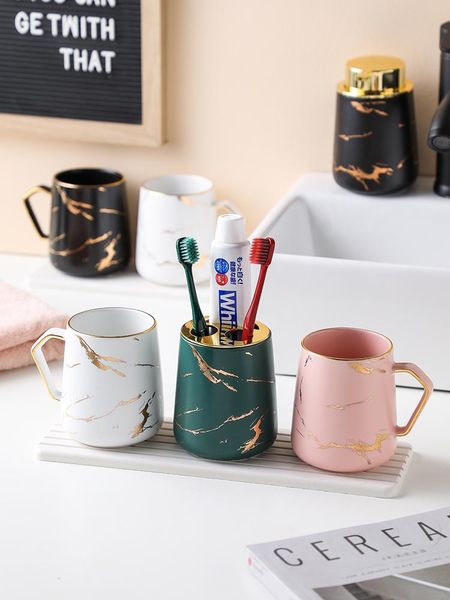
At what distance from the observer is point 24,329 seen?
1.18 meters

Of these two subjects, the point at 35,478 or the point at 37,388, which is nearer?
the point at 35,478

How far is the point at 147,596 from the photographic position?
78cm

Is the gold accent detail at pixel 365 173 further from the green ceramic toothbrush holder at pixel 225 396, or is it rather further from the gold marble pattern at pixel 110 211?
the green ceramic toothbrush holder at pixel 225 396

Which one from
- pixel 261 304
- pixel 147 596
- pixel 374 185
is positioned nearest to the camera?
pixel 147 596

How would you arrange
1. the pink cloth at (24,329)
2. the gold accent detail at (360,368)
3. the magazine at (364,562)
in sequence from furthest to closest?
the pink cloth at (24,329) < the gold accent detail at (360,368) < the magazine at (364,562)

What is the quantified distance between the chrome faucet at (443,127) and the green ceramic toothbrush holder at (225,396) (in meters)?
0.34

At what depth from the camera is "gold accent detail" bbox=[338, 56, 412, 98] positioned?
1.27 meters

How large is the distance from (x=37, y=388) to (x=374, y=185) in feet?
1.62

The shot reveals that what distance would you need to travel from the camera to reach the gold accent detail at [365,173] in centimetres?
131

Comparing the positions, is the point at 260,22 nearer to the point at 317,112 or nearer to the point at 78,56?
the point at 317,112

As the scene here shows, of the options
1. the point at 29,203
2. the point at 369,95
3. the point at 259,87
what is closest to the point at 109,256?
the point at 29,203

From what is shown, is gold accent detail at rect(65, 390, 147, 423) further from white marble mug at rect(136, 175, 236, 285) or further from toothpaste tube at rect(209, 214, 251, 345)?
white marble mug at rect(136, 175, 236, 285)

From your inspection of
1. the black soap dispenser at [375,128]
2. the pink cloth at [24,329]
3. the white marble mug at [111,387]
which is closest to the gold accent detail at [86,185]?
the pink cloth at [24,329]

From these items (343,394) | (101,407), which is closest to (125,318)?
(101,407)
